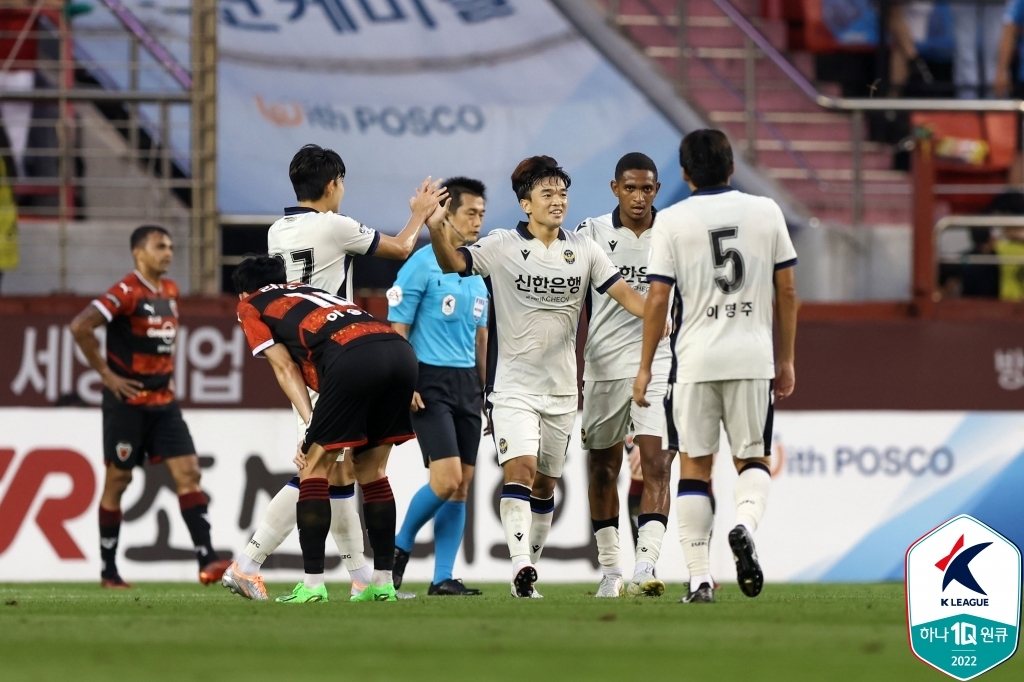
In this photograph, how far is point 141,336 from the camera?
461 inches

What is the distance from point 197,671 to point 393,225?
9.64 metres

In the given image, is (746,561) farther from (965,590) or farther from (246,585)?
(246,585)

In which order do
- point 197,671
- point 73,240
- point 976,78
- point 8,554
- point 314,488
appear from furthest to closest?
point 976,78 < point 73,240 < point 8,554 < point 314,488 < point 197,671

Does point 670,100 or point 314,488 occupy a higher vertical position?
point 670,100

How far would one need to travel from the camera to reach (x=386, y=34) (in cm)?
1534

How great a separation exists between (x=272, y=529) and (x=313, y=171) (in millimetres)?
1774

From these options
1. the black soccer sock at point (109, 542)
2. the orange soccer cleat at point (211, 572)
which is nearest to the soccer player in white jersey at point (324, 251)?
the orange soccer cleat at point (211, 572)

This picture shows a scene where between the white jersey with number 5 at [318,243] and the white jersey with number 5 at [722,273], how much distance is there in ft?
5.49

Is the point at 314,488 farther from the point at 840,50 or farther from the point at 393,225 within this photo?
the point at 840,50

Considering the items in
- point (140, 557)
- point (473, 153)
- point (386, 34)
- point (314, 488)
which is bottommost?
point (140, 557)

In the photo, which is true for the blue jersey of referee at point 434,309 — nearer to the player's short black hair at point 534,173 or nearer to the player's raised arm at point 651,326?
the player's short black hair at point 534,173

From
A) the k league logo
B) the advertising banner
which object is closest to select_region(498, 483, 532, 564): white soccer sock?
the k league logo

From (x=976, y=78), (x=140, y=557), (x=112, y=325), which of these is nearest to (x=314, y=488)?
(x=112, y=325)

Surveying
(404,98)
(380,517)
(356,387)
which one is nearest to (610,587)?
(380,517)
